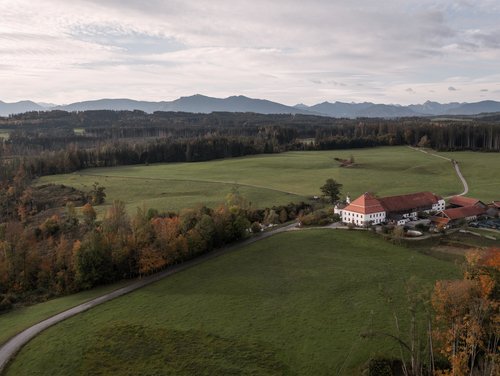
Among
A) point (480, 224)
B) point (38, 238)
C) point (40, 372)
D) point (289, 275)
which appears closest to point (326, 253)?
point (289, 275)

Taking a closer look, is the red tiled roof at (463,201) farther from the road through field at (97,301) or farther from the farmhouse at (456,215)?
the road through field at (97,301)

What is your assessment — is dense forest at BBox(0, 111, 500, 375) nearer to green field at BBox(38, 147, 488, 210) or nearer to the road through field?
the road through field

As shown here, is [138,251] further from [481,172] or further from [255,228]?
[481,172]

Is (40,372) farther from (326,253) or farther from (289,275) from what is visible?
(326,253)

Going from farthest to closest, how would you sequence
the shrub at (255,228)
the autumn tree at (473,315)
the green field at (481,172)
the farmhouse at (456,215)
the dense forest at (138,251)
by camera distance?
the green field at (481,172) → the shrub at (255,228) → the farmhouse at (456,215) → the dense forest at (138,251) → the autumn tree at (473,315)

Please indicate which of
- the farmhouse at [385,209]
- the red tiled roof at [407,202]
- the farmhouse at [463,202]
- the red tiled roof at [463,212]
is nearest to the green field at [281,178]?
the farmhouse at [463,202]

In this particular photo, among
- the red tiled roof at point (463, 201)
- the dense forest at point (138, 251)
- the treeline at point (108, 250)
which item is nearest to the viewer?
the dense forest at point (138, 251)

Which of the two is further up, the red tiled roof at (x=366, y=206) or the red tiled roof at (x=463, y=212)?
the red tiled roof at (x=366, y=206)
